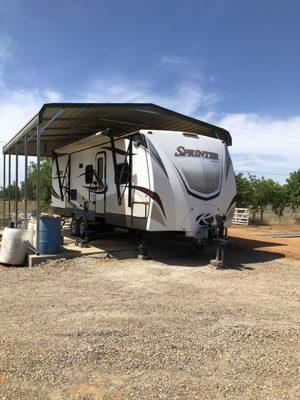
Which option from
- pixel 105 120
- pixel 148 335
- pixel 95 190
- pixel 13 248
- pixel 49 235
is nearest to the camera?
pixel 148 335

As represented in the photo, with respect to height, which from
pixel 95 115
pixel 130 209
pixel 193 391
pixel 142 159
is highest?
pixel 95 115

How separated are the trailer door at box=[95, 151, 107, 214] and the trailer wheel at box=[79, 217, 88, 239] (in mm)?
795

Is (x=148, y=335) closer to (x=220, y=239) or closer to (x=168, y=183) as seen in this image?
(x=220, y=239)

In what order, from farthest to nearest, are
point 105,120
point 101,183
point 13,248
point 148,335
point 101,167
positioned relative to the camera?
1. point 105,120
2. point 101,167
3. point 101,183
4. point 13,248
5. point 148,335

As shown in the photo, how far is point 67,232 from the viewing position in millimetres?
15836

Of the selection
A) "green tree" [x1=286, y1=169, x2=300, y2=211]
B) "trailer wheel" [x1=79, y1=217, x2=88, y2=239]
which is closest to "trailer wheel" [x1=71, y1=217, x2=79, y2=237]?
"trailer wheel" [x1=79, y1=217, x2=88, y2=239]

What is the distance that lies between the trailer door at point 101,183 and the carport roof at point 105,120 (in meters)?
1.20

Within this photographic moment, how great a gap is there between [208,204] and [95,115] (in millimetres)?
4253

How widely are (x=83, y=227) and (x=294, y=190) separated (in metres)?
20.7

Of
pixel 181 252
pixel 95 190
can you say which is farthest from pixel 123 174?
pixel 181 252

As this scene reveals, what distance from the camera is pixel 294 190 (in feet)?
97.6

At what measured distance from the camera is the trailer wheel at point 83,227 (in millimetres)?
12836

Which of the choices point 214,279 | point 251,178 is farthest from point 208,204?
point 251,178

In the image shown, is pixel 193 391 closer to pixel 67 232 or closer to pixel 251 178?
pixel 67 232
